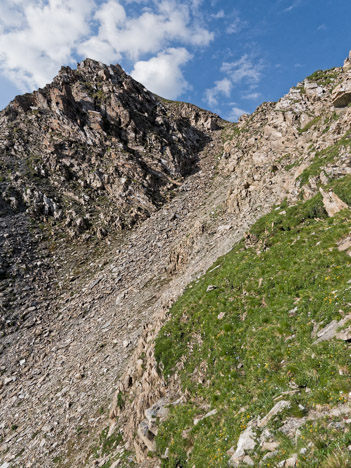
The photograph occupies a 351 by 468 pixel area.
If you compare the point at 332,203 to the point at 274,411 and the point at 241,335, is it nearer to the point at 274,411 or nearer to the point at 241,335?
the point at 241,335

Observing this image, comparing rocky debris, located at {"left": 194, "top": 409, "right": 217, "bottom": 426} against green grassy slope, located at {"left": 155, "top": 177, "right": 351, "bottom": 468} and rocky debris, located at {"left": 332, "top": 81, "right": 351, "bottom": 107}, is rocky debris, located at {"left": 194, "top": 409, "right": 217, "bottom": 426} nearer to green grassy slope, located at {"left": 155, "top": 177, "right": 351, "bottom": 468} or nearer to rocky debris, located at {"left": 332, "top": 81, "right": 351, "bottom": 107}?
green grassy slope, located at {"left": 155, "top": 177, "right": 351, "bottom": 468}

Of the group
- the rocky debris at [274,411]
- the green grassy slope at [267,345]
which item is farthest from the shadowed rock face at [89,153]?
the rocky debris at [274,411]

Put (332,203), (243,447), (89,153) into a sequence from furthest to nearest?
(89,153) < (332,203) < (243,447)

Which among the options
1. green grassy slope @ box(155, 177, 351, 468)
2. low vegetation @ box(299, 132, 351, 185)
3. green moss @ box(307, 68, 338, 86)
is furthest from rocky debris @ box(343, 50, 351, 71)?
green grassy slope @ box(155, 177, 351, 468)

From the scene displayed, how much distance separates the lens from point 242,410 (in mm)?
12211

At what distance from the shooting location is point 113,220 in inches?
2386

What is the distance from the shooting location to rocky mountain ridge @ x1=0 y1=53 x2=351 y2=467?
75.5 ft

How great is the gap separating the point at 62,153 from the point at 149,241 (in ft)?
125

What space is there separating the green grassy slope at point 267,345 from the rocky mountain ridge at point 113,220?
101 inches

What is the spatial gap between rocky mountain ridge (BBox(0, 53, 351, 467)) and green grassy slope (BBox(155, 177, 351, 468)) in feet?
8.40

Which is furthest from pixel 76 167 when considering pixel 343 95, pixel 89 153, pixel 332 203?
pixel 332 203

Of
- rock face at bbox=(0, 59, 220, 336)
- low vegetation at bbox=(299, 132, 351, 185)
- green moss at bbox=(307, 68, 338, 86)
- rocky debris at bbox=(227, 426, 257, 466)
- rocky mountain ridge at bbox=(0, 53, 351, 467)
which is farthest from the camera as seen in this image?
rock face at bbox=(0, 59, 220, 336)

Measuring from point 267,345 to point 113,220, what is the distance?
5053 cm

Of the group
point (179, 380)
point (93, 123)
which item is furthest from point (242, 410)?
point (93, 123)
